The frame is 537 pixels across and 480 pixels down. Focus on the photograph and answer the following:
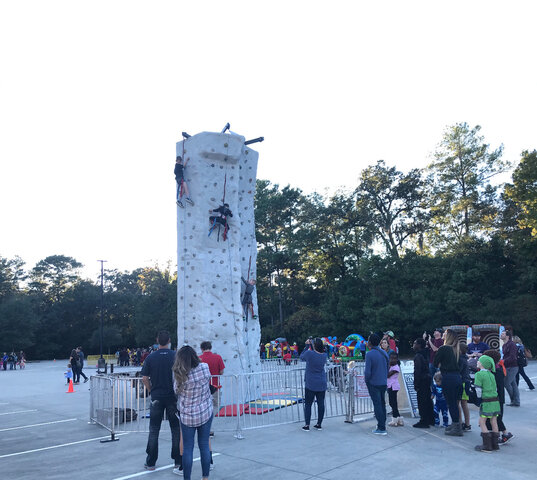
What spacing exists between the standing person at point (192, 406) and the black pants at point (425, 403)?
4406mm

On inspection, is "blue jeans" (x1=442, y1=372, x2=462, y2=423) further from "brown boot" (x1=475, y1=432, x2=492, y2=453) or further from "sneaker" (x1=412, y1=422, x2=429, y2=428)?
"brown boot" (x1=475, y1=432, x2=492, y2=453)

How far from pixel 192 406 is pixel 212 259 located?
6836mm

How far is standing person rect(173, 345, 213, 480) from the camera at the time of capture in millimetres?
5234

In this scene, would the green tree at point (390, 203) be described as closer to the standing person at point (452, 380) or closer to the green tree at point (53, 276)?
the standing person at point (452, 380)

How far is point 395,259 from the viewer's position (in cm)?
3584

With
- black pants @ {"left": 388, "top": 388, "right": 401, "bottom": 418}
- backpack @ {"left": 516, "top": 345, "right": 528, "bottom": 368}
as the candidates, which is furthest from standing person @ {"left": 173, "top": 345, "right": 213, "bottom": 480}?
backpack @ {"left": 516, "top": 345, "right": 528, "bottom": 368}


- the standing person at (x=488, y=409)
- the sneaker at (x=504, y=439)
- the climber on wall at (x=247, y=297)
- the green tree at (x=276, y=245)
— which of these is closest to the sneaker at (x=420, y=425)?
the sneaker at (x=504, y=439)

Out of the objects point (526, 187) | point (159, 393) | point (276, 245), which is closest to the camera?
point (159, 393)

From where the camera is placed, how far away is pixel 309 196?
4409 centimetres

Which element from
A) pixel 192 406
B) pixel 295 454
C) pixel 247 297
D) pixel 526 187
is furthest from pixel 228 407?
pixel 526 187

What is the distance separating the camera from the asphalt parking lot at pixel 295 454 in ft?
18.9

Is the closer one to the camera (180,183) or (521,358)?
(521,358)

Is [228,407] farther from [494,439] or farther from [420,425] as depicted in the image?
[494,439]

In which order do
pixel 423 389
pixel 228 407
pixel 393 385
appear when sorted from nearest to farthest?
pixel 423 389, pixel 393 385, pixel 228 407
